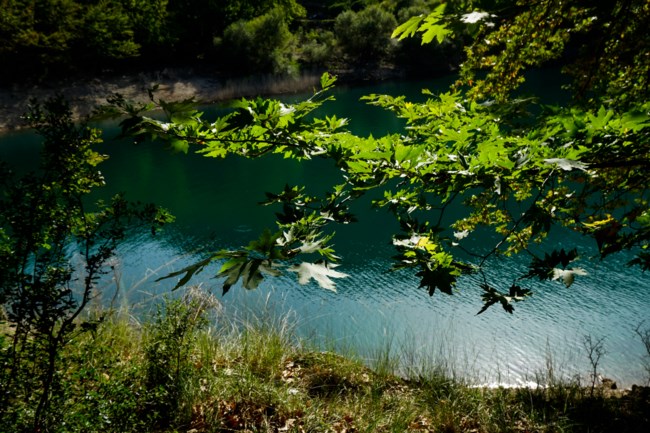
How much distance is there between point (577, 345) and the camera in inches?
227

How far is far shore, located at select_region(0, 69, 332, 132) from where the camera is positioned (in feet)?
83.1

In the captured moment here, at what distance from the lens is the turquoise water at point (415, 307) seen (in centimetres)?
543

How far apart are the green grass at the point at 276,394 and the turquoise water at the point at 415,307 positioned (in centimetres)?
53

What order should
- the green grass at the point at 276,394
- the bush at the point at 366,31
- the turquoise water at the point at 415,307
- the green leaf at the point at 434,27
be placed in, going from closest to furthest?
1. the green leaf at the point at 434,27
2. the green grass at the point at 276,394
3. the turquoise water at the point at 415,307
4. the bush at the point at 366,31

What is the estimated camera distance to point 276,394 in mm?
3398

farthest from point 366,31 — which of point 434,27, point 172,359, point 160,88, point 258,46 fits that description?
point 434,27

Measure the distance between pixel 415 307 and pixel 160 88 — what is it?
22671 millimetres

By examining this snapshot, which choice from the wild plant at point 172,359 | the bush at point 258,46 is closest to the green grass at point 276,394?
the wild plant at point 172,359

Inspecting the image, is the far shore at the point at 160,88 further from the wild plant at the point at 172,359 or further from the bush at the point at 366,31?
the wild plant at the point at 172,359

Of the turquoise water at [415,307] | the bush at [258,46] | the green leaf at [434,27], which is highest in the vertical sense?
the bush at [258,46]

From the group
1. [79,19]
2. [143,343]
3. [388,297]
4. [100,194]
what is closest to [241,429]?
[143,343]

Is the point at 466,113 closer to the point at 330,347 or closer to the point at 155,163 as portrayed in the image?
the point at 330,347

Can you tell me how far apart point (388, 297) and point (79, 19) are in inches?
1185

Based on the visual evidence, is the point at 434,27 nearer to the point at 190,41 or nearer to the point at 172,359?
the point at 172,359
